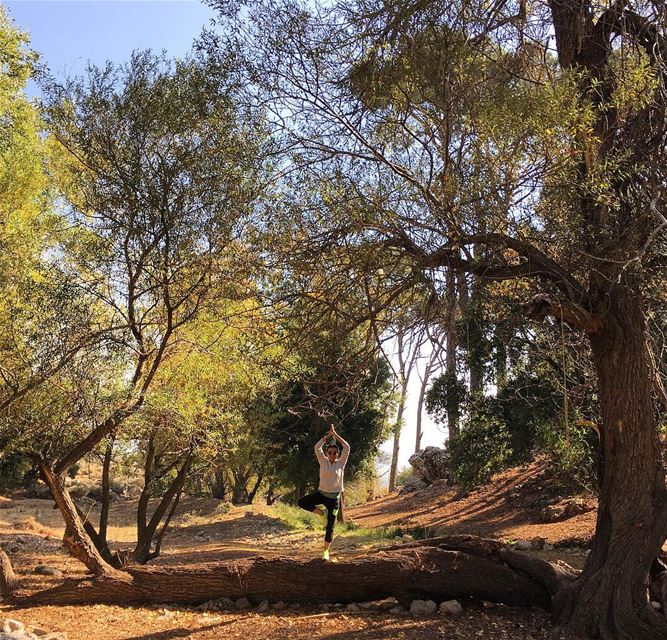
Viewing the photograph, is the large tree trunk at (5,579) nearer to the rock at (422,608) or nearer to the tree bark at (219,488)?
the rock at (422,608)

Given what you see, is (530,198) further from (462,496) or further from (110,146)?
(462,496)

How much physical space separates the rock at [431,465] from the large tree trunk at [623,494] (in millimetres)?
22817

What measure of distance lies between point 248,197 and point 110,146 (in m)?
2.13

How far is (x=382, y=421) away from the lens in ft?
75.8

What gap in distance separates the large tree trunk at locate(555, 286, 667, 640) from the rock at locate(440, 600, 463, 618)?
1.07 metres

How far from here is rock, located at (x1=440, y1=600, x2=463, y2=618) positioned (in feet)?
22.8

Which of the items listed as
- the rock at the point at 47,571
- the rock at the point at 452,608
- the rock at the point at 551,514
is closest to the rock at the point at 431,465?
the rock at the point at 551,514

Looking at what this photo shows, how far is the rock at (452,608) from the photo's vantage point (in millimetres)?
6941

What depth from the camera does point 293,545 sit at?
17.7 meters

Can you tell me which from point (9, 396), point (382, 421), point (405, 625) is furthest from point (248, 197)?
point (382, 421)

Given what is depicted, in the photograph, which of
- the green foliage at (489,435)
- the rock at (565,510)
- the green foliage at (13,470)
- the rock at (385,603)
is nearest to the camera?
the rock at (385,603)

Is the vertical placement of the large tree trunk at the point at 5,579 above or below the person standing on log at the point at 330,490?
below

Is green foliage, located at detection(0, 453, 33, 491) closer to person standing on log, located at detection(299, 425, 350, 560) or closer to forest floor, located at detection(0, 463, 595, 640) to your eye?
forest floor, located at detection(0, 463, 595, 640)

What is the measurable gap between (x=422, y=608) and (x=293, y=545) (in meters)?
11.4
